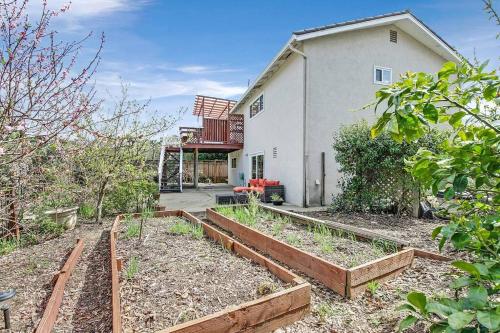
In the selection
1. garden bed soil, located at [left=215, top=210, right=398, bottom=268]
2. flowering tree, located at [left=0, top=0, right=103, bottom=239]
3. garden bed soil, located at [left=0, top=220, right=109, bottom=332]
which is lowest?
garden bed soil, located at [left=0, top=220, right=109, bottom=332]

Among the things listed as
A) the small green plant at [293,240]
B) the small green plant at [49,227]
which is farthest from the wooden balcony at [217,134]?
the small green plant at [293,240]

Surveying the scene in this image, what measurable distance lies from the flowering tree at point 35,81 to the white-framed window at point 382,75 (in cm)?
968

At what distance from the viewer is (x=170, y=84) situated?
9.41 metres

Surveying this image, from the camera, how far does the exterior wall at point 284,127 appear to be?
959 cm

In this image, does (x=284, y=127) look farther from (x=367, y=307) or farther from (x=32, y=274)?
(x=32, y=274)

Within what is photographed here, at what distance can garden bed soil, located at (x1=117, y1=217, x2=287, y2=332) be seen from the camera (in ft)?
8.65

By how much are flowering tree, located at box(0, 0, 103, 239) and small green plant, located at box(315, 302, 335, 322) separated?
9.52ft

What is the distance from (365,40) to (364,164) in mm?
5253

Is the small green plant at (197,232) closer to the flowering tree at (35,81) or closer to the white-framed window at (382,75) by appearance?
the flowering tree at (35,81)

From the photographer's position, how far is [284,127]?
10.6m

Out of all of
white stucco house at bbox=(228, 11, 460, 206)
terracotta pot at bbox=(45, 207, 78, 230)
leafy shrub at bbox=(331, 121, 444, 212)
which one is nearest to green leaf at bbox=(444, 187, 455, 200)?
leafy shrub at bbox=(331, 121, 444, 212)

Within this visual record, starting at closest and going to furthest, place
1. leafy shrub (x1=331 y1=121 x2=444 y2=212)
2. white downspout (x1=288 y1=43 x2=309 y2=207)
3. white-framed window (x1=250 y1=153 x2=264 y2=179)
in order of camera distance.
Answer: leafy shrub (x1=331 y1=121 x2=444 y2=212)
white downspout (x1=288 y1=43 x2=309 y2=207)
white-framed window (x1=250 y1=153 x2=264 y2=179)

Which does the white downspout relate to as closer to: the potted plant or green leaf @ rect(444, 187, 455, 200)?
the potted plant

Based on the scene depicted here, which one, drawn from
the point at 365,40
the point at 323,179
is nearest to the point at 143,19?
the point at 323,179
